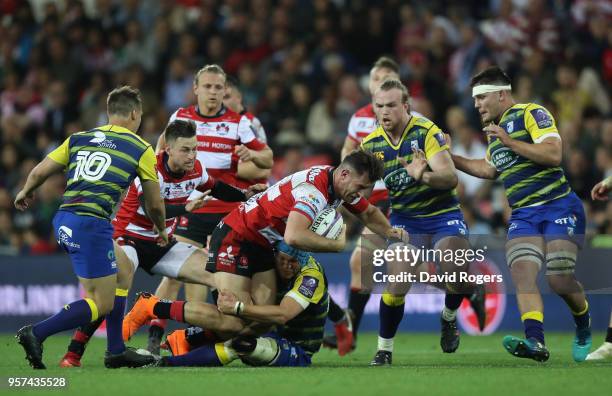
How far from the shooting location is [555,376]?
7.96 m

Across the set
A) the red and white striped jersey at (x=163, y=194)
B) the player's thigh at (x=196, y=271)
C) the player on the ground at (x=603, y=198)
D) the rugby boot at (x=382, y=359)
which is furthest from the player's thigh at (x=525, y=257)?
the red and white striped jersey at (x=163, y=194)

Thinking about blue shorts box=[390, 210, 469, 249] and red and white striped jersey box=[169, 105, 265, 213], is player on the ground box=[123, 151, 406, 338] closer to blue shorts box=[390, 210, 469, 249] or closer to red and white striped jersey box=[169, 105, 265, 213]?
blue shorts box=[390, 210, 469, 249]

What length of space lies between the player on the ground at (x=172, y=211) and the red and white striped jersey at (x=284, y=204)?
2.08ft

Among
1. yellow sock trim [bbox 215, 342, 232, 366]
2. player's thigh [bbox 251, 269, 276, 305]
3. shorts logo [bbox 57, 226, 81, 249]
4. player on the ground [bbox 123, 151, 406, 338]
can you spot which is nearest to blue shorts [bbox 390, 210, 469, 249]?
player on the ground [bbox 123, 151, 406, 338]

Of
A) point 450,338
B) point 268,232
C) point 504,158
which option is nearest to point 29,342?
point 268,232

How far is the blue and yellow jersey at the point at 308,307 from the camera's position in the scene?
8992 mm

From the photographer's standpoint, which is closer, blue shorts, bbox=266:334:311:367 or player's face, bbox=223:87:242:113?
blue shorts, bbox=266:334:311:367

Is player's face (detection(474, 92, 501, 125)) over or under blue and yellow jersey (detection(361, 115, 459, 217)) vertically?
Answer: over

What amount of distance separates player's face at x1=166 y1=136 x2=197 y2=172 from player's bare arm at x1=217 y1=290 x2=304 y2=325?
60.6 inches

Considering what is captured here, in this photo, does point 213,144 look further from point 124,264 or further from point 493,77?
point 493,77

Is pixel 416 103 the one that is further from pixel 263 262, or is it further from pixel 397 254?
pixel 263 262

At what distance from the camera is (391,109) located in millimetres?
10047

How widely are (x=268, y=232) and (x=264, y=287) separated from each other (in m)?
0.47

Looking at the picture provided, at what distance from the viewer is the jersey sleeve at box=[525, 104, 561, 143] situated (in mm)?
9477
